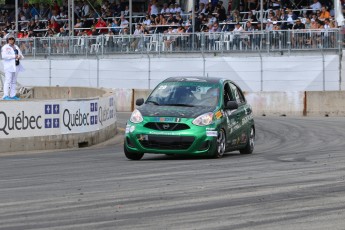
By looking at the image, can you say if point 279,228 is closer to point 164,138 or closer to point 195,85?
point 164,138

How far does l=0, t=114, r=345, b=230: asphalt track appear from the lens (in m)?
9.85

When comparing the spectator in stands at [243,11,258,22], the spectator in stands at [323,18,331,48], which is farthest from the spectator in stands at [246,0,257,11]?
the spectator in stands at [323,18,331,48]

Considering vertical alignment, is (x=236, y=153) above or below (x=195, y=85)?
below

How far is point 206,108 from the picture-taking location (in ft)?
59.4

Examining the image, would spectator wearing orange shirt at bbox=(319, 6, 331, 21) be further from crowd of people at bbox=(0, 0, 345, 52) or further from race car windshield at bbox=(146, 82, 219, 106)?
race car windshield at bbox=(146, 82, 219, 106)

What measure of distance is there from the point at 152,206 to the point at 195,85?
8125mm

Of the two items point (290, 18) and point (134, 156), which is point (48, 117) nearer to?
point (134, 156)

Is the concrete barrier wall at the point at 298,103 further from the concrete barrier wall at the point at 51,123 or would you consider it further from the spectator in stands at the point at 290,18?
the concrete barrier wall at the point at 51,123

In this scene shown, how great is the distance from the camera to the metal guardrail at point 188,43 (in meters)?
34.9

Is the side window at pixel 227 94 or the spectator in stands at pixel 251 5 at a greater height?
the spectator in stands at pixel 251 5

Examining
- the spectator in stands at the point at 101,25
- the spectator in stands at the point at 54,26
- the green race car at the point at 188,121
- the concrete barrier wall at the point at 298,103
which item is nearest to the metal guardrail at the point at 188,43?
the spectator in stands at the point at 101,25

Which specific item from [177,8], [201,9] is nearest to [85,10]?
[177,8]

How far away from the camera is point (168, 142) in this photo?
17453 mm

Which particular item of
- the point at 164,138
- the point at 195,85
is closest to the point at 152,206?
the point at 164,138
